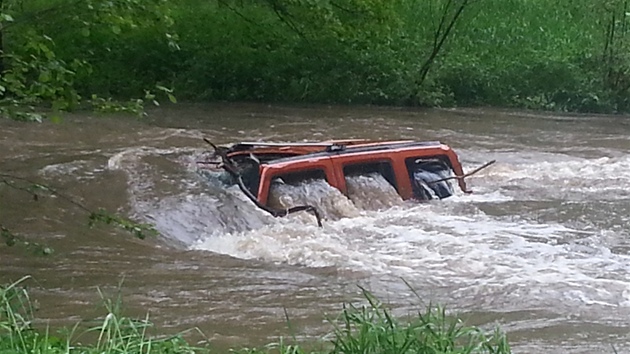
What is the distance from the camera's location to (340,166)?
36.9ft

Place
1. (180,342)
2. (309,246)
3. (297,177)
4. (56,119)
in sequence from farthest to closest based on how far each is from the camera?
(297,177) < (309,246) < (56,119) < (180,342)

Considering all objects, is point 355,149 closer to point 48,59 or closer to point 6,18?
point 48,59

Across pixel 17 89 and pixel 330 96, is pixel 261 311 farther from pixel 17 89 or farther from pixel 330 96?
pixel 330 96

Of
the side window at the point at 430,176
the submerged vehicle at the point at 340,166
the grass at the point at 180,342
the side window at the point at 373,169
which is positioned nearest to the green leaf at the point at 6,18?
the grass at the point at 180,342

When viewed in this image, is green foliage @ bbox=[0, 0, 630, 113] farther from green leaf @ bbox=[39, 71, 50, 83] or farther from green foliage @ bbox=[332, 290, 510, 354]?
green foliage @ bbox=[332, 290, 510, 354]

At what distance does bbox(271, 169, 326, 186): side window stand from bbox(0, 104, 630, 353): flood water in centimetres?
11

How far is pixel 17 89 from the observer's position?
5.87 meters

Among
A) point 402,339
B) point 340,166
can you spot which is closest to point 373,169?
point 340,166

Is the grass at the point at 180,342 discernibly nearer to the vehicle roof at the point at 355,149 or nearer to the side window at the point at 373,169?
the vehicle roof at the point at 355,149

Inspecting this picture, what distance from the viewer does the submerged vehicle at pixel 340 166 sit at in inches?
424

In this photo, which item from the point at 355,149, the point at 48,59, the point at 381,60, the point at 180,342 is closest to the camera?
the point at 180,342

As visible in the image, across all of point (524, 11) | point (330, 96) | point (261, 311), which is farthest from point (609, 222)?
point (524, 11)

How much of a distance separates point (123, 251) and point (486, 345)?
5.49 m

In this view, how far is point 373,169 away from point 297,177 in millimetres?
1131
